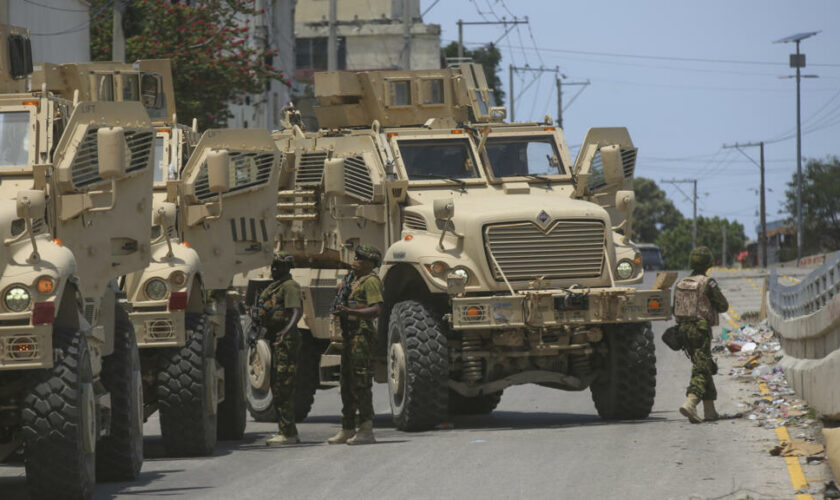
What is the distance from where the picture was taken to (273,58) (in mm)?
57062

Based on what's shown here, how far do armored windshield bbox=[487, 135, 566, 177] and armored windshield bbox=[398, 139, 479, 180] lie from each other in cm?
27

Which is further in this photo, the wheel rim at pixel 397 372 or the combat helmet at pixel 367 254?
the wheel rim at pixel 397 372

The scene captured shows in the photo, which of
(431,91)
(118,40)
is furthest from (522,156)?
(118,40)

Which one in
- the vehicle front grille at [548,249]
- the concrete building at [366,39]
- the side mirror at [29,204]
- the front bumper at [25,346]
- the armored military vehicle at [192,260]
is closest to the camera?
the front bumper at [25,346]

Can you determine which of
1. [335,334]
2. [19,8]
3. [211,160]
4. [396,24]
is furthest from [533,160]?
[396,24]

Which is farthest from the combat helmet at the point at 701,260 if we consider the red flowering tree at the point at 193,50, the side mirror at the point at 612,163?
the red flowering tree at the point at 193,50

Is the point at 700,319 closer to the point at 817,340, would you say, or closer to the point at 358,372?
the point at 817,340

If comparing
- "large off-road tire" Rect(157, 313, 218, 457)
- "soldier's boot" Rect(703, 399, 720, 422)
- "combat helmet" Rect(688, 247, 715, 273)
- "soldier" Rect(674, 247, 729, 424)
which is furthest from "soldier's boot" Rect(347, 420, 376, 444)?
"combat helmet" Rect(688, 247, 715, 273)

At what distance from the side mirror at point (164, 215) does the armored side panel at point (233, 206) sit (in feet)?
3.02

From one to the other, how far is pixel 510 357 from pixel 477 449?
2.55m

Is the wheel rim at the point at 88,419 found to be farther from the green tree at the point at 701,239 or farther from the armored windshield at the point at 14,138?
the green tree at the point at 701,239

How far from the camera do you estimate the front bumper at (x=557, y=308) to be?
604 inches

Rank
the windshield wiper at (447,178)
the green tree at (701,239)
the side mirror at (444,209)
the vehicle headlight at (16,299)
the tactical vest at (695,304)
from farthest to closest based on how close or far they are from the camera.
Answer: the green tree at (701,239)
the windshield wiper at (447,178)
the tactical vest at (695,304)
the side mirror at (444,209)
the vehicle headlight at (16,299)

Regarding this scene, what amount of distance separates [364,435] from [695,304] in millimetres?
3784
